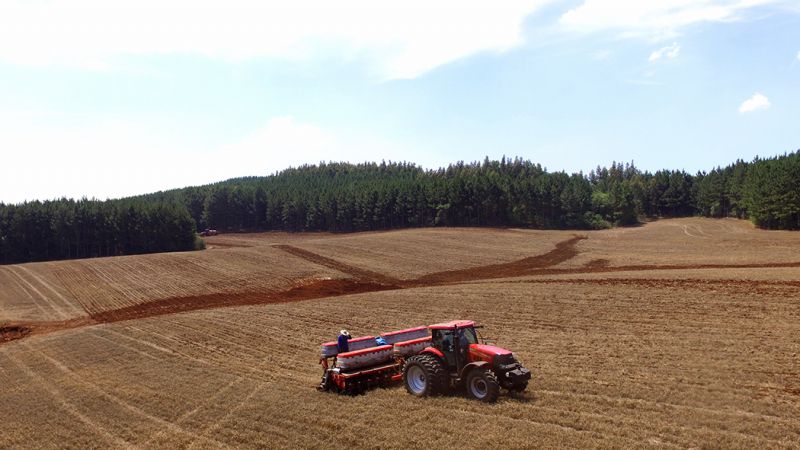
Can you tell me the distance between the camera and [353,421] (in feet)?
48.0

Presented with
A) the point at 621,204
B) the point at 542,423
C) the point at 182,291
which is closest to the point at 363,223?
the point at 621,204

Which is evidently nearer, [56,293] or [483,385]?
[483,385]

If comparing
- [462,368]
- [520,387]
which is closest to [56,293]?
[462,368]

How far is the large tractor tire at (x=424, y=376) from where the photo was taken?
52.2 feet

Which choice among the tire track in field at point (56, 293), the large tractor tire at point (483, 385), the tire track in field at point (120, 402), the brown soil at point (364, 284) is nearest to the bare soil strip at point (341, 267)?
the brown soil at point (364, 284)

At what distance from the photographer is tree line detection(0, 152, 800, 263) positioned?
8506 centimetres

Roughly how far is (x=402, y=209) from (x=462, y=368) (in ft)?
333

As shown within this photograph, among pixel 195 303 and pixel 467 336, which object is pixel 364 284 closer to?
pixel 195 303

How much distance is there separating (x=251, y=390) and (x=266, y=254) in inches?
1810

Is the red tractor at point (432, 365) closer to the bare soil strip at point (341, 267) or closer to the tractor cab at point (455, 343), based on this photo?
the tractor cab at point (455, 343)

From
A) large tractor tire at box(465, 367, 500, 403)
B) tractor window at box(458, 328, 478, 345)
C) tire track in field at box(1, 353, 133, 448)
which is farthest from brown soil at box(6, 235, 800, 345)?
large tractor tire at box(465, 367, 500, 403)

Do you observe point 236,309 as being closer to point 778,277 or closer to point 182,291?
point 182,291

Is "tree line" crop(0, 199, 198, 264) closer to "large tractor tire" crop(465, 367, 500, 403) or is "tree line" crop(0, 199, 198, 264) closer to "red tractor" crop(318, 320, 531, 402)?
"red tractor" crop(318, 320, 531, 402)

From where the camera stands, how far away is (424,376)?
16156mm
